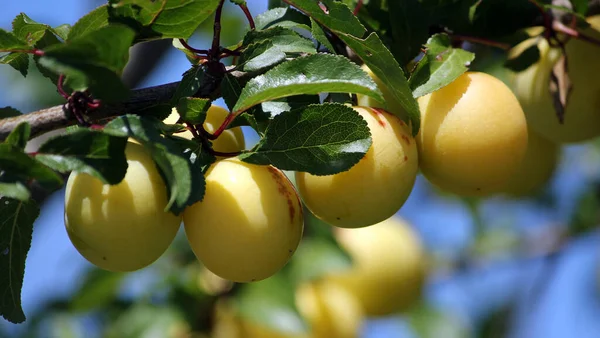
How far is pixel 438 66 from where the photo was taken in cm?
79

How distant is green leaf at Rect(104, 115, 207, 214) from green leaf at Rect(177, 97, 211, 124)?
0.04 m

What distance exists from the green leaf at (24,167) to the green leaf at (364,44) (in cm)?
27

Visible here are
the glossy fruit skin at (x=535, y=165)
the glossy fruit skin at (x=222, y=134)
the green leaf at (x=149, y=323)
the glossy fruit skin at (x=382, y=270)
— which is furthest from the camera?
the glossy fruit skin at (x=382, y=270)

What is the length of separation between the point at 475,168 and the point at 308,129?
23cm

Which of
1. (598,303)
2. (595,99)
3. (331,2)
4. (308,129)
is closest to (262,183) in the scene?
(308,129)

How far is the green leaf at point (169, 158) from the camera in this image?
58cm

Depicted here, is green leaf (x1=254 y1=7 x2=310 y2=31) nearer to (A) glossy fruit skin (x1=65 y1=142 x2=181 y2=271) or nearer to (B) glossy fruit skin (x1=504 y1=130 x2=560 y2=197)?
(A) glossy fruit skin (x1=65 y1=142 x2=181 y2=271)

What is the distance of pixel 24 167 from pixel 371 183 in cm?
32

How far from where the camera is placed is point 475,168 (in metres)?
0.81

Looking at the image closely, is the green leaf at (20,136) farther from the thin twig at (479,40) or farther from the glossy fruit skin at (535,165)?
the glossy fruit skin at (535,165)

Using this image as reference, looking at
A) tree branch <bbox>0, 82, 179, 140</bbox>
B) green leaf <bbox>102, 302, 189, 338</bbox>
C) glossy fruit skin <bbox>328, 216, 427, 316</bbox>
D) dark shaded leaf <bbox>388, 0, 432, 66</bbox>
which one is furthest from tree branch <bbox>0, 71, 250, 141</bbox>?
glossy fruit skin <bbox>328, 216, 427, 316</bbox>

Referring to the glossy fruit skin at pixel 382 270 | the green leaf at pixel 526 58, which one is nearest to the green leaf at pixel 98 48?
the green leaf at pixel 526 58

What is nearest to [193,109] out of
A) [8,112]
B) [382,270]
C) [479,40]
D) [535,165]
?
[8,112]

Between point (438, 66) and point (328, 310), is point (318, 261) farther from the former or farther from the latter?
point (438, 66)
